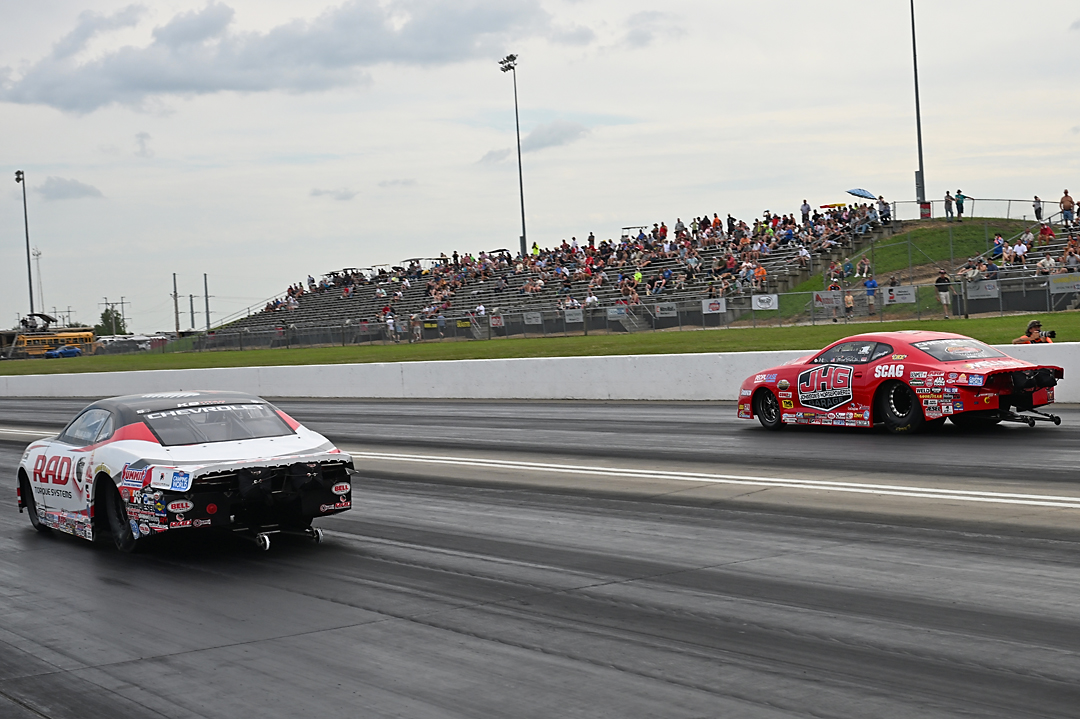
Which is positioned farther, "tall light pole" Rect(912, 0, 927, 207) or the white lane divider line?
"tall light pole" Rect(912, 0, 927, 207)

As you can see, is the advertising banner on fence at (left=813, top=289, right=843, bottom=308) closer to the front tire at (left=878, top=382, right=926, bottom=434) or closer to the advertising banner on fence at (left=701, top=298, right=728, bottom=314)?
the advertising banner on fence at (left=701, top=298, right=728, bottom=314)

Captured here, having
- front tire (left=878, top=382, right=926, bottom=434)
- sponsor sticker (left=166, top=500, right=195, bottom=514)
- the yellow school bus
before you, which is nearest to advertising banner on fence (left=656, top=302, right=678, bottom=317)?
front tire (left=878, top=382, right=926, bottom=434)

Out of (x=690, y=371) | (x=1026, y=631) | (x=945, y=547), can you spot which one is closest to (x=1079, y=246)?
(x=690, y=371)

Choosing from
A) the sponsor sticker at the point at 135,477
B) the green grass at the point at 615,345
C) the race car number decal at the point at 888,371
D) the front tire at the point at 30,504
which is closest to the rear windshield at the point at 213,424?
the sponsor sticker at the point at 135,477

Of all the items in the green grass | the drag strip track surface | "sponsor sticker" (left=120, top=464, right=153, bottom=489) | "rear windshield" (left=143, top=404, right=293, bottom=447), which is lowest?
the drag strip track surface

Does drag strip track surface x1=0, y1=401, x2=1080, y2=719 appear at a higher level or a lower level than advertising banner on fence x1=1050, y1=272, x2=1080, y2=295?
lower

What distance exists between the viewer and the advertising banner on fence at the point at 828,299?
101 ft

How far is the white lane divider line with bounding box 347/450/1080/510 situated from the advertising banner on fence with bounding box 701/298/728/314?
64.1 feet

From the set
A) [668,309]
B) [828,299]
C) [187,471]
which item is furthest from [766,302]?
[187,471]

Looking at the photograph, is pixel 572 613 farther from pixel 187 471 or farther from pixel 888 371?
pixel 888 371

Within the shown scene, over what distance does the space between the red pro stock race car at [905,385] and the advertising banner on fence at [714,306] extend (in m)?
17.5

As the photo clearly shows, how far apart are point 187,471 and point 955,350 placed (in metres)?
9.92

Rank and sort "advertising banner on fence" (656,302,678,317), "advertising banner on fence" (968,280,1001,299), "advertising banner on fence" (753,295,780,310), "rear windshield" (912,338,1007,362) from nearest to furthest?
"rear windshield" (912,338,1007,362)
"advertising banner on fence" (968,280,1001,299)
"advertising banner on fence" (753,295,780,310)
"advertising banner on fence" (656,302,678,317)

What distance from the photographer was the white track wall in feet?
70.8
